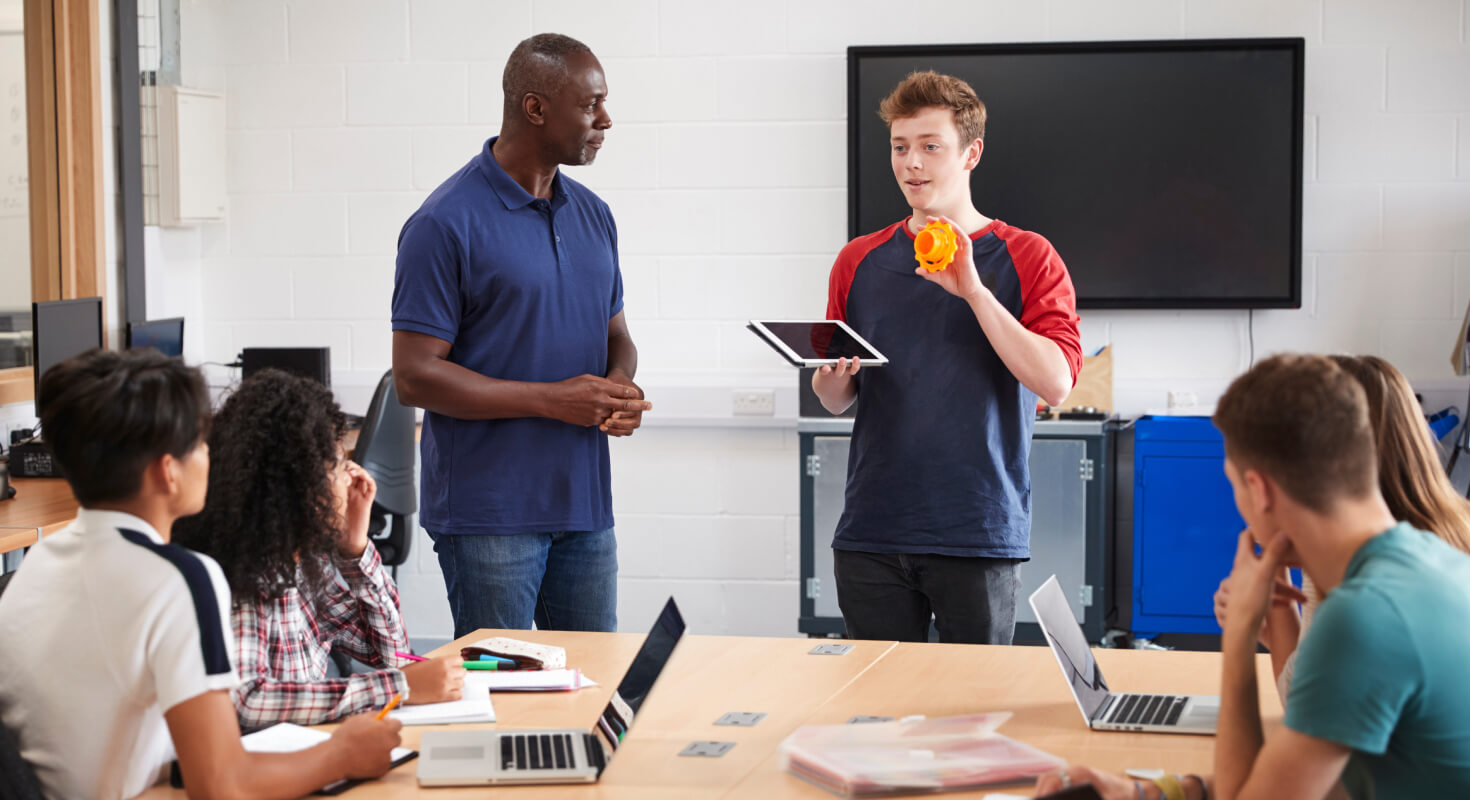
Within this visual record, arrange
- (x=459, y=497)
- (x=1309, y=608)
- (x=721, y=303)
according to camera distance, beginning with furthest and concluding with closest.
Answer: (x=721, y=303) < (x=459, y=497) < (x=1309, y=608)

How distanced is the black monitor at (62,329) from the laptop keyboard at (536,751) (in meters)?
2.30

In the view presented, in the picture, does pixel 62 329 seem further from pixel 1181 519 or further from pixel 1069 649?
pixel 1181 519

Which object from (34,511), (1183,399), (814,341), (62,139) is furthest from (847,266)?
(62,139)

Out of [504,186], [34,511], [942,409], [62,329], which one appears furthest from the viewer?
[62,329]

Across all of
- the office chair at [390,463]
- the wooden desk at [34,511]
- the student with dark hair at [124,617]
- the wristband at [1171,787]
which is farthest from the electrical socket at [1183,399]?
the student with dark hair at [124,617]

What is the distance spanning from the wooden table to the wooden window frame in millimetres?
2610

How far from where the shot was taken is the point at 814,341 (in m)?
2.23

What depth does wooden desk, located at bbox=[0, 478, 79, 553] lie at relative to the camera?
8.90 ft

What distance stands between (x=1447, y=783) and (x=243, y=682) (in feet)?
4.49

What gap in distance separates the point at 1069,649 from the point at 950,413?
570mm

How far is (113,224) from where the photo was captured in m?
4.16

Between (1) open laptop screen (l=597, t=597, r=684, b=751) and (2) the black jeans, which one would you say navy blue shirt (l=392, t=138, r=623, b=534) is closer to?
(2) the black jeans

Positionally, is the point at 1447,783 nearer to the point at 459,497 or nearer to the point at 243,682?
the point at 243,682

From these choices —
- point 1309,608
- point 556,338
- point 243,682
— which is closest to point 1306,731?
point 1309,608
